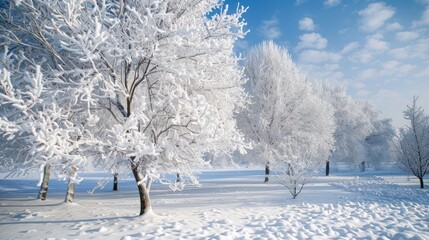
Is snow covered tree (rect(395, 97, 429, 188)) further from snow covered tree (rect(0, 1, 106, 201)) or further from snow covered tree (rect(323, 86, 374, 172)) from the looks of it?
snow covered tree (rect(0, 1, 106, 201))

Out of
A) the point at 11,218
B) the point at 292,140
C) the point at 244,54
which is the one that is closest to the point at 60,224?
the point at 11,218

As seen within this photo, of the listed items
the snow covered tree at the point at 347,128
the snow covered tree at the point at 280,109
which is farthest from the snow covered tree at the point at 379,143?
the snow covered tree at the point at 280,109

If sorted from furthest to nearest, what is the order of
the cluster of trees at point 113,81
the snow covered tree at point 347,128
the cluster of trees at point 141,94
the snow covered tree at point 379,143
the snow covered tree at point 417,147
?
the snow covered tree at point 379,143
the snow covered tree at point 347,128
the snow covered tree at point 417,147
the cluster of trees at point 141,94
the cluster of trees at point 113,81

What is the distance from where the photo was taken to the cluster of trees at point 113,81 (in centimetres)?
397

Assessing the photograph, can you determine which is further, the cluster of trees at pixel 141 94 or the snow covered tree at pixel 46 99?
the cluster of trees at pixel 141 94

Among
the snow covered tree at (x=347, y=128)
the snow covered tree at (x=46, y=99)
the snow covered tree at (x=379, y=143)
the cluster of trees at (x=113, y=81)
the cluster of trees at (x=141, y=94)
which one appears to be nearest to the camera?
the snow covered tree at (x=46, y=99)

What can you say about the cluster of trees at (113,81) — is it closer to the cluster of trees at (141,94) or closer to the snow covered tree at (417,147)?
the cluster of trees at (141,94)

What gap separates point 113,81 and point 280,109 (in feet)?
39.0

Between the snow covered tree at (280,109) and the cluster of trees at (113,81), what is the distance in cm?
809

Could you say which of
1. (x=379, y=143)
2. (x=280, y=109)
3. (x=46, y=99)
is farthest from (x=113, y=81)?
(x=379, y=143)

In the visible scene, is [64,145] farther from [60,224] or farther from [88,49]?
[60,224]

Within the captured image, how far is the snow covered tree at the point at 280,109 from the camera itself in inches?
611

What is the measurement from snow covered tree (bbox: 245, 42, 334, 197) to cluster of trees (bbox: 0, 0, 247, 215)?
26.5 ft

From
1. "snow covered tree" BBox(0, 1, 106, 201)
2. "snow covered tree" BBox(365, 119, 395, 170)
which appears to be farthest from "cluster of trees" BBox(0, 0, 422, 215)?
"snow covered tree" BBox(365, 119, 395, 170)
